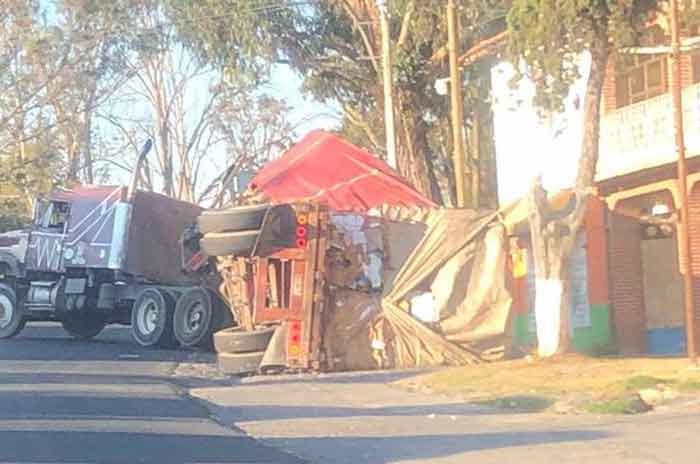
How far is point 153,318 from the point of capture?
30812mm

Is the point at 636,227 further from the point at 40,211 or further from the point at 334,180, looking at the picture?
the point at 40,211

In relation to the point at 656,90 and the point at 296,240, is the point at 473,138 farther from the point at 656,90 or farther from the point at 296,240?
the point at 296,240

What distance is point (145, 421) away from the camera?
1583cm

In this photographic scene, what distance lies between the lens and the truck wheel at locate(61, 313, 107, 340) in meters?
33.2

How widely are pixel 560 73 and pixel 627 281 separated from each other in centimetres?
886

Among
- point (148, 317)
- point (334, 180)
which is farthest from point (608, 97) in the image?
point (148, 317)

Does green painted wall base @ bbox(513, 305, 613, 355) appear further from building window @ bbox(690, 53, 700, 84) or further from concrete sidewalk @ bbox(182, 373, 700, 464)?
concrete sidewalk @ bbox(182, 373, 700, 464)

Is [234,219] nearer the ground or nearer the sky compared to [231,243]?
nearer the sky

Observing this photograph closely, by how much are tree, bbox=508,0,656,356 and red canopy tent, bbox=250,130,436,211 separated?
10.0ft

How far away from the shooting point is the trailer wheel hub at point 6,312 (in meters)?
33.2

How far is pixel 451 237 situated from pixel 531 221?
161 centimetres

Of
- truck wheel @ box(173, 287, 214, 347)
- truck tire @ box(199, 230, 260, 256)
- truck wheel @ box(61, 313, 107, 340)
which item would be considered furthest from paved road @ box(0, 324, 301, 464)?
truck wheel @ box(61, 313, 107, 340)

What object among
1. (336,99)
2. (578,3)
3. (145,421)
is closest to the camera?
(145,421)

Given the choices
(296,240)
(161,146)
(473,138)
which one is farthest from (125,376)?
(161,146)
